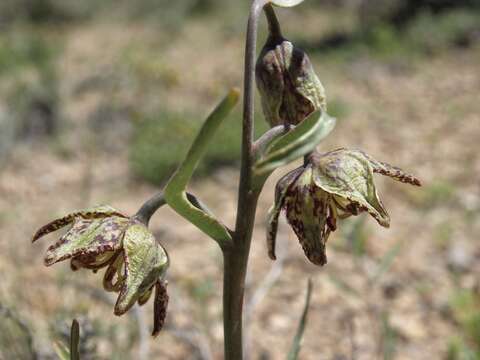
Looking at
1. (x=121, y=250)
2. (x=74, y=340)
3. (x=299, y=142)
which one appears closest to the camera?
(x=299, y=142)

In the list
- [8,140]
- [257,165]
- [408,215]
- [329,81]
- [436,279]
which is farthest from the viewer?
[329,81]

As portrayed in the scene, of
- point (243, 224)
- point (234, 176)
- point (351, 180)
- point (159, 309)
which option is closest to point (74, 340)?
point (159, 309)

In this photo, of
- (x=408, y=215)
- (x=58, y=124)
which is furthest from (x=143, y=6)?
(x=408, y=215)

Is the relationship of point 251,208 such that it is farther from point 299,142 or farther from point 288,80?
point 288,80

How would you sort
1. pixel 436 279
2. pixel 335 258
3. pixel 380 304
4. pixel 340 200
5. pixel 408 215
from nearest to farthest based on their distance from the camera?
pixel 340 200
pixel 380 304
pixel 436 279
pixel 335 258
pixel 408 215

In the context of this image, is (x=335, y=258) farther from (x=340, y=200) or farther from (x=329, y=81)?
(x=329, y=81)

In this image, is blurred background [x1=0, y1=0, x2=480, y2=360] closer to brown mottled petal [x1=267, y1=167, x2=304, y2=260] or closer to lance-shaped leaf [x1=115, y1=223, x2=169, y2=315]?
lance-shaped leaf [x1=115, y1=223, x2=169, y2=315]
